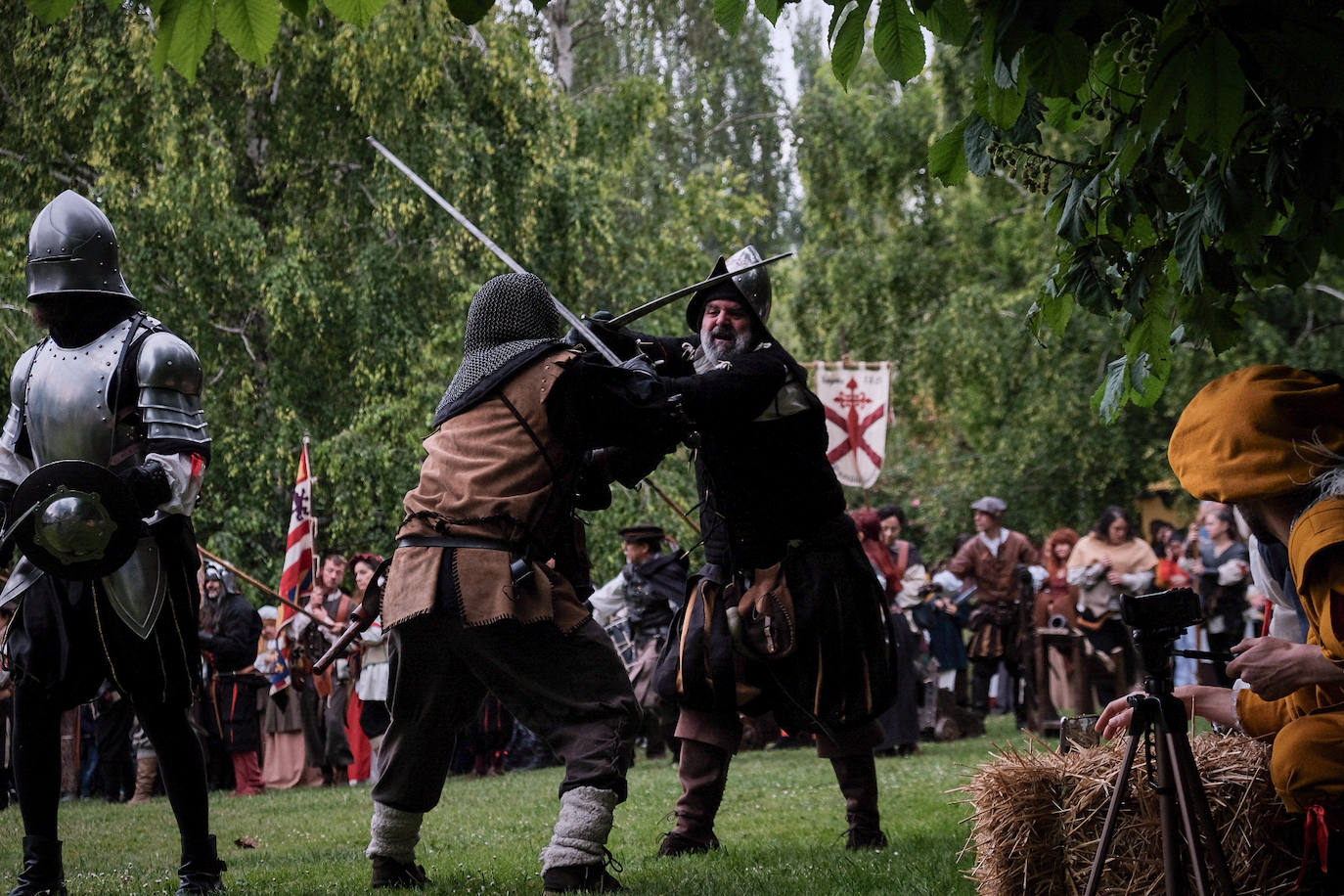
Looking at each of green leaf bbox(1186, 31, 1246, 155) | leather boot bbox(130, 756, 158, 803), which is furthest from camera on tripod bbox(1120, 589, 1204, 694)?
leather boot bbox(130, 756, 158, 803)

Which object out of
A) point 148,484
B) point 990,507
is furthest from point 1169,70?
point 990,507

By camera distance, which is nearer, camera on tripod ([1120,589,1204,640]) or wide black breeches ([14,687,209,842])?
camera on tripod ([1120,589,1204,640])

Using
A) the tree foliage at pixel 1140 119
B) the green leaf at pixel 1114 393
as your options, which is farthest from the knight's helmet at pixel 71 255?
the green leaf at pixel 1114 393

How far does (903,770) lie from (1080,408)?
13.7 meters

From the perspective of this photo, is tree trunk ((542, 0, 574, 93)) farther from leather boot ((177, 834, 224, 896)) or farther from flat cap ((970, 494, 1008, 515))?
leather boot ((177, 834, 224, 896))

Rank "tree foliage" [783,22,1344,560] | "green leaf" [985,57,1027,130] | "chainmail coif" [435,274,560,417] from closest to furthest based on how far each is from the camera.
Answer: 1. "green leaf" [985,57,1027,130]
2. "chainmail coif" [435,274,560,417]
3. "tree foliage" [783,22,1344,560]

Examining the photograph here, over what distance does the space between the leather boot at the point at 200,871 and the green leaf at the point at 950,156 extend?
3.15m

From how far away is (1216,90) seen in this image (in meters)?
2.74

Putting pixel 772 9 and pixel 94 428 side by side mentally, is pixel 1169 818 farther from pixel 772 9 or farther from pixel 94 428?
pixel 94 428

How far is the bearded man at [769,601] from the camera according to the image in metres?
5.48

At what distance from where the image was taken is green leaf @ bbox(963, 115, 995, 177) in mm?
3824

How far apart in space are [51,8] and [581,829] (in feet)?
8.94

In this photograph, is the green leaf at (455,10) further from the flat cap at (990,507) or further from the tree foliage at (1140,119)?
the flat cap at (990,507)

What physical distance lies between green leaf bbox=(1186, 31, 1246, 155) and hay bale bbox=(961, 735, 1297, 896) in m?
1.57
